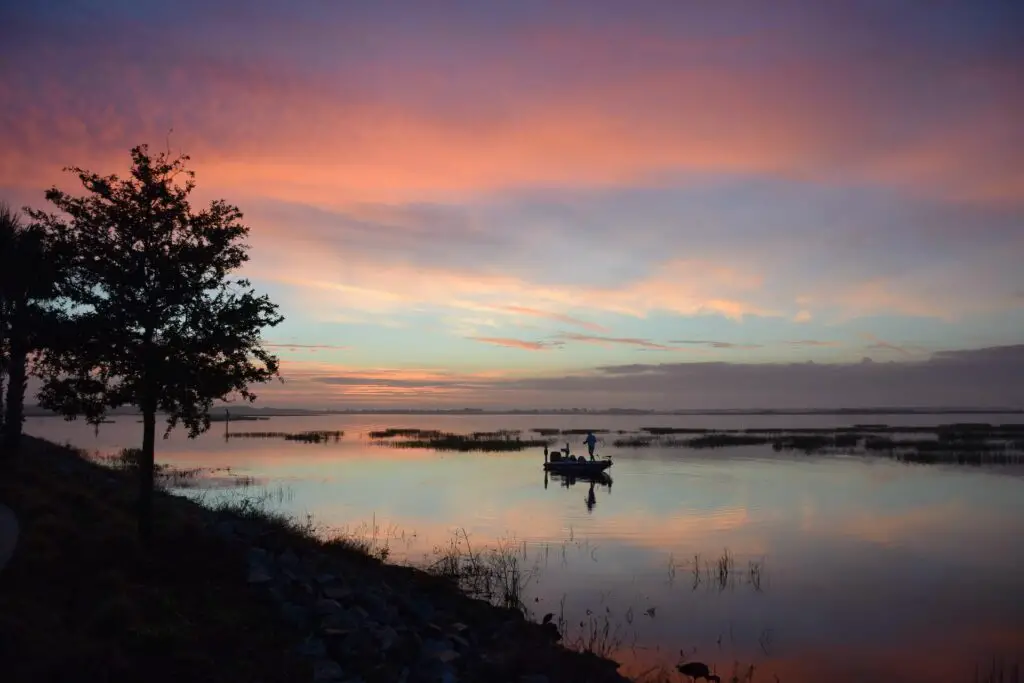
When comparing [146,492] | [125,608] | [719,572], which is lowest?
[719,572]

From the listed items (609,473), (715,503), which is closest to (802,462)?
(609,473)

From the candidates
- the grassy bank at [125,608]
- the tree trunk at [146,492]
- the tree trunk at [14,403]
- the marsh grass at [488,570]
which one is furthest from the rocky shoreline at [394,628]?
the tree trunk at [14,403]

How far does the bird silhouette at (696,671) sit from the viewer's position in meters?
15.6

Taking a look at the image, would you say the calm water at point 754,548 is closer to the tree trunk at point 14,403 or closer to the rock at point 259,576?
the rock at point 259,576

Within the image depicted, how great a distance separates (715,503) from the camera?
41469 millimetres

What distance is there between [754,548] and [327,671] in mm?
22932

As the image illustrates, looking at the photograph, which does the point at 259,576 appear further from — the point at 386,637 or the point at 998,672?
the point at 998,672

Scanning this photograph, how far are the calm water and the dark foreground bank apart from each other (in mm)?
3899

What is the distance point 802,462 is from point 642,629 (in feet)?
176

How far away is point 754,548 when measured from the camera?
97.1ft

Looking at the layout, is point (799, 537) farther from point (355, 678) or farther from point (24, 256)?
point (24, 256)

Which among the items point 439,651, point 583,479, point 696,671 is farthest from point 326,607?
point 583,479

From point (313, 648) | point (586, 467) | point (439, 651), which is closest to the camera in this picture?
point (313, 648)

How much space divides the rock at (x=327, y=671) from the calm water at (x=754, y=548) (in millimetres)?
8027
